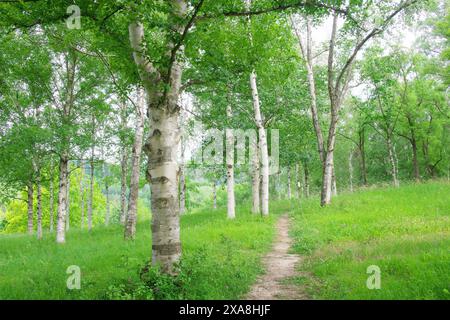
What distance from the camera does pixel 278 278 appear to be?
28.2ft

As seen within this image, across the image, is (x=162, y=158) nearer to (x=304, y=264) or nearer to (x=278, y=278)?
(x=278, y=278)

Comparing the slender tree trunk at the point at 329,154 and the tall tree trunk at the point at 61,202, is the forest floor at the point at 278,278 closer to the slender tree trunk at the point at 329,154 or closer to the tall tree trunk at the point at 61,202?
the slender tree trunk at the point at 329,154

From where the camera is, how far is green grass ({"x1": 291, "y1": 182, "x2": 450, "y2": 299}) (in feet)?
21.0

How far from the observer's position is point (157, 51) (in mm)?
7398

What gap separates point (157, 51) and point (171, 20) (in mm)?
754

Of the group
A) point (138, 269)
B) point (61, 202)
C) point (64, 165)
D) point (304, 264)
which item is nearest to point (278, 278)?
point (304, 264)

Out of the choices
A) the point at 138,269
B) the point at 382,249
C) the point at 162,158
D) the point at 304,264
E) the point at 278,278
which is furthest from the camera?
the point at 304,264

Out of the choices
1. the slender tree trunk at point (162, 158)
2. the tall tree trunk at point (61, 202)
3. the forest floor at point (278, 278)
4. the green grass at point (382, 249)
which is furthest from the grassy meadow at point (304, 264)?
the tall tree trunk at point (61, 202)

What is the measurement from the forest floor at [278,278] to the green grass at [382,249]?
11.7 inches

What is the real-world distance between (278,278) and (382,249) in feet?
9.73

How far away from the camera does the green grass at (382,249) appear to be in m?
6.39

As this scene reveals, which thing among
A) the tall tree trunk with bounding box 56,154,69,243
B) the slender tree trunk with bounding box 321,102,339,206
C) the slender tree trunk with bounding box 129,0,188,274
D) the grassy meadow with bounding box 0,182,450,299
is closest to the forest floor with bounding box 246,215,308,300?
the grassy meadow with bounding box 0,182,450,299

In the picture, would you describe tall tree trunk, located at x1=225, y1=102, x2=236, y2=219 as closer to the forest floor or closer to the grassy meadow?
the grassy meadow
